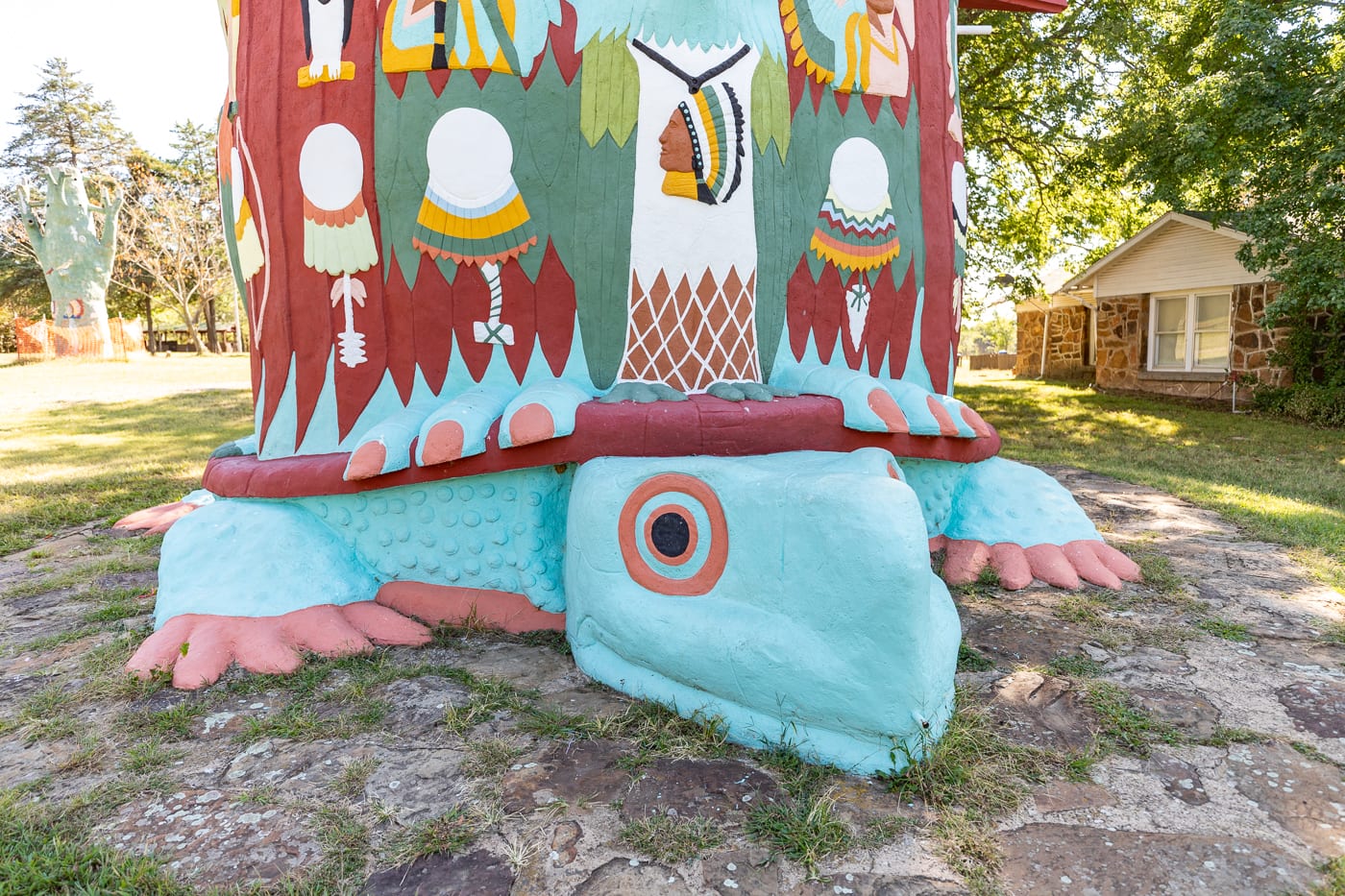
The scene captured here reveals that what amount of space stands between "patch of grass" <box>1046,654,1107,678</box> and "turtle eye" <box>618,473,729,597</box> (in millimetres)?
1459

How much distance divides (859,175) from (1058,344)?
17.8 m

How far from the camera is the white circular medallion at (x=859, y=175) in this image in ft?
12.1

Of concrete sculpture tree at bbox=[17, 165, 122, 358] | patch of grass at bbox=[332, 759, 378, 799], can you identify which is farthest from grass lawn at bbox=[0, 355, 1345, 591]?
concrete sculpture tree at bbox=[17, 165, 122, 358]

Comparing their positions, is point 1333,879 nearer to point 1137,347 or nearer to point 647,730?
point 647,730

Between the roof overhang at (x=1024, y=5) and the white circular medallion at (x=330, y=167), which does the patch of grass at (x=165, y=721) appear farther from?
the roof overhang at (x=1024, y=5)

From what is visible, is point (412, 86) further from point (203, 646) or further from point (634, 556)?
point (203, 646)

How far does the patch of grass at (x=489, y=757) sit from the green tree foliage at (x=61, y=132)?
115 feet

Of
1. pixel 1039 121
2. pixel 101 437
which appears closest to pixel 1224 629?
pixel 1039 121

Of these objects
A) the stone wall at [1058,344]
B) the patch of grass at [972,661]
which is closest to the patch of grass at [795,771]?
the patch of grass at [972,661]

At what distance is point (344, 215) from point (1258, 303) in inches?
544

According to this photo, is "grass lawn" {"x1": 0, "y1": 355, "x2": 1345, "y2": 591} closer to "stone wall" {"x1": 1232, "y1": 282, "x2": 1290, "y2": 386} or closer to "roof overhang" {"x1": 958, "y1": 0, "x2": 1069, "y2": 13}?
"stone wall" {"x1": 1232, "y1": 282, "x2": 1290, "y2": 386}

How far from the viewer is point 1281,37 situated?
26.1 ft

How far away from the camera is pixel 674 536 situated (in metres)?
2.71

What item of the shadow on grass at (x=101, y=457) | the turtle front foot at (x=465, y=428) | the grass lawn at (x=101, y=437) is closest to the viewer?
the turtle front foot at (x=465, y=428)
